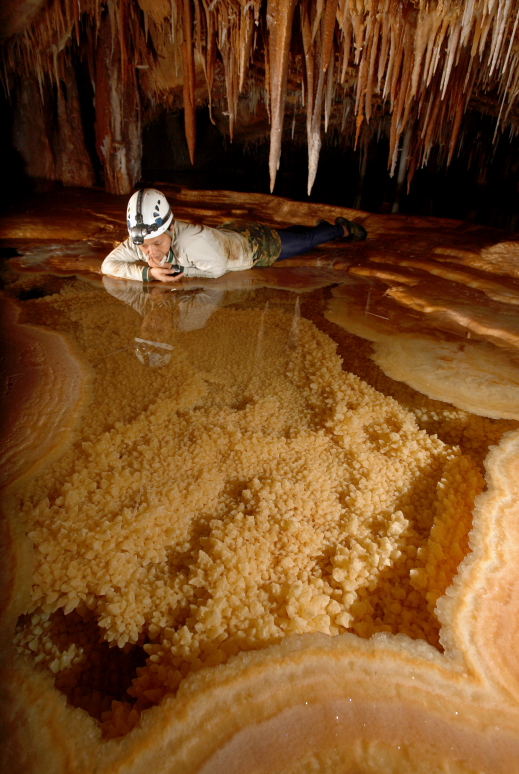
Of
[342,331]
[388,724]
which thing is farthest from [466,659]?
[342,331]

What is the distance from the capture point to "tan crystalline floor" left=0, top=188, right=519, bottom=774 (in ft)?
2.95

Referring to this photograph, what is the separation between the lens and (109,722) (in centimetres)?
93

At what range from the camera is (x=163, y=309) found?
113 inches

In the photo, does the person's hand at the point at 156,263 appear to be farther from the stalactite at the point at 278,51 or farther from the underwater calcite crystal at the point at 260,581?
the underwater calcite crystal at the point at 260,581

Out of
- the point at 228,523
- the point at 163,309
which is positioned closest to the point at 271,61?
the point at 163,309

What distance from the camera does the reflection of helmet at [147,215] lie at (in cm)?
274

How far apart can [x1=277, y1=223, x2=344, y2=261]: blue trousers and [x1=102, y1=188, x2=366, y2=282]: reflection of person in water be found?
0.01 metres

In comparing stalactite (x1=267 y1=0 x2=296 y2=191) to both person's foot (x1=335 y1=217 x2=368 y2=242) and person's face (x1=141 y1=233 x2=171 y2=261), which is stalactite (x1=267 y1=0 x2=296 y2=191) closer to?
person's face (x1=141 y1=233 x2=171 y2=261)

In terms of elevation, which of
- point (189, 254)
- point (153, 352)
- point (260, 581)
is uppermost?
point (189, 254)

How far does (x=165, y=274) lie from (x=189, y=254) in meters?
0.23

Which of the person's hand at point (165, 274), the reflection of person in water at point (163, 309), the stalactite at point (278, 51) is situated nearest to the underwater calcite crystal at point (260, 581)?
the reflection of person in water at point (163, 309)

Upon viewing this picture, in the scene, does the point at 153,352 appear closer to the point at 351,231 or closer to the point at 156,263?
the point at 156,263

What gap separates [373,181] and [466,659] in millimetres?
11835

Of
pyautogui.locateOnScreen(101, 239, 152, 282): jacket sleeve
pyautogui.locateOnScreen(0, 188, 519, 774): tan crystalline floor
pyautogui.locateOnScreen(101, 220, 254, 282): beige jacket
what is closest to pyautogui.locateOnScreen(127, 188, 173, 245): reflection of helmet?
pyautogui.locateOnScreen(101, 220, 254, 282): beige jacket
